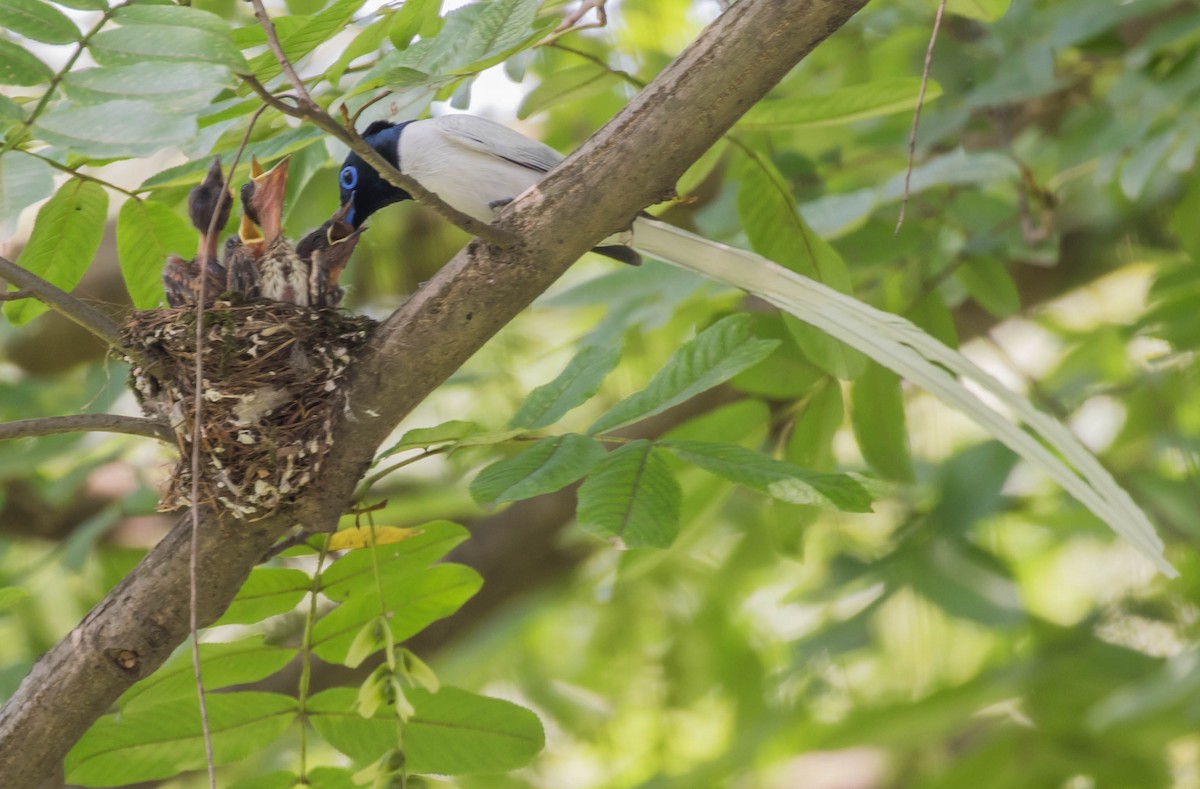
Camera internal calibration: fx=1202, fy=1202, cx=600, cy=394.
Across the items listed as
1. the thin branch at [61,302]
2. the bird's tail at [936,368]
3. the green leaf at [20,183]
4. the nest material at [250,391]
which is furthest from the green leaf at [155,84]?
the bird's tail at [936,368]

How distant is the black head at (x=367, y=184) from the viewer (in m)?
3.28

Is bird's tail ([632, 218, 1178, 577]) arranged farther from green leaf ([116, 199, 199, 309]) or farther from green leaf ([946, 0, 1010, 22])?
green leaf ([116, 199, 199, 309])

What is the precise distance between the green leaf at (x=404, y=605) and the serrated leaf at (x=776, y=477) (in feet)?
1.69

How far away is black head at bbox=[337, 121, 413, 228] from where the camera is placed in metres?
3.28

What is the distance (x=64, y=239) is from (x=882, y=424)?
1.87 metres

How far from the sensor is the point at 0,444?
3734 millimetres

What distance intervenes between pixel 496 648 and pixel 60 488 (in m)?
1.53

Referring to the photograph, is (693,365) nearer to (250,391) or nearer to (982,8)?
(250,391)

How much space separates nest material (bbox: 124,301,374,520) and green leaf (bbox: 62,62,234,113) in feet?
1.92

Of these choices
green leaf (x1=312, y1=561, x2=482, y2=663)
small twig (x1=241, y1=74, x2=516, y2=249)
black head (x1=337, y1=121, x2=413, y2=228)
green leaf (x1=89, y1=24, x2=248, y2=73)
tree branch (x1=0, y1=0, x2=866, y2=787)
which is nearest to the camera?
small twig (x1=241, y1=74, x2=516, y2=249)

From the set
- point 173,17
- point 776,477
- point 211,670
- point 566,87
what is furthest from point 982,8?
point 211,670

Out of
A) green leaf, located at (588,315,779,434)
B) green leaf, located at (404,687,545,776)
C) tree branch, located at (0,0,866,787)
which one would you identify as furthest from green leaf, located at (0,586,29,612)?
green leaf, located at (588,315,779,434)

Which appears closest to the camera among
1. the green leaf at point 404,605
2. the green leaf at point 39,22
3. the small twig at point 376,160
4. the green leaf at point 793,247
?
the small twig at point 376,160

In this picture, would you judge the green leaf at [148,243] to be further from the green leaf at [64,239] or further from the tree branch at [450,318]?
the tree branch at [450,318]
